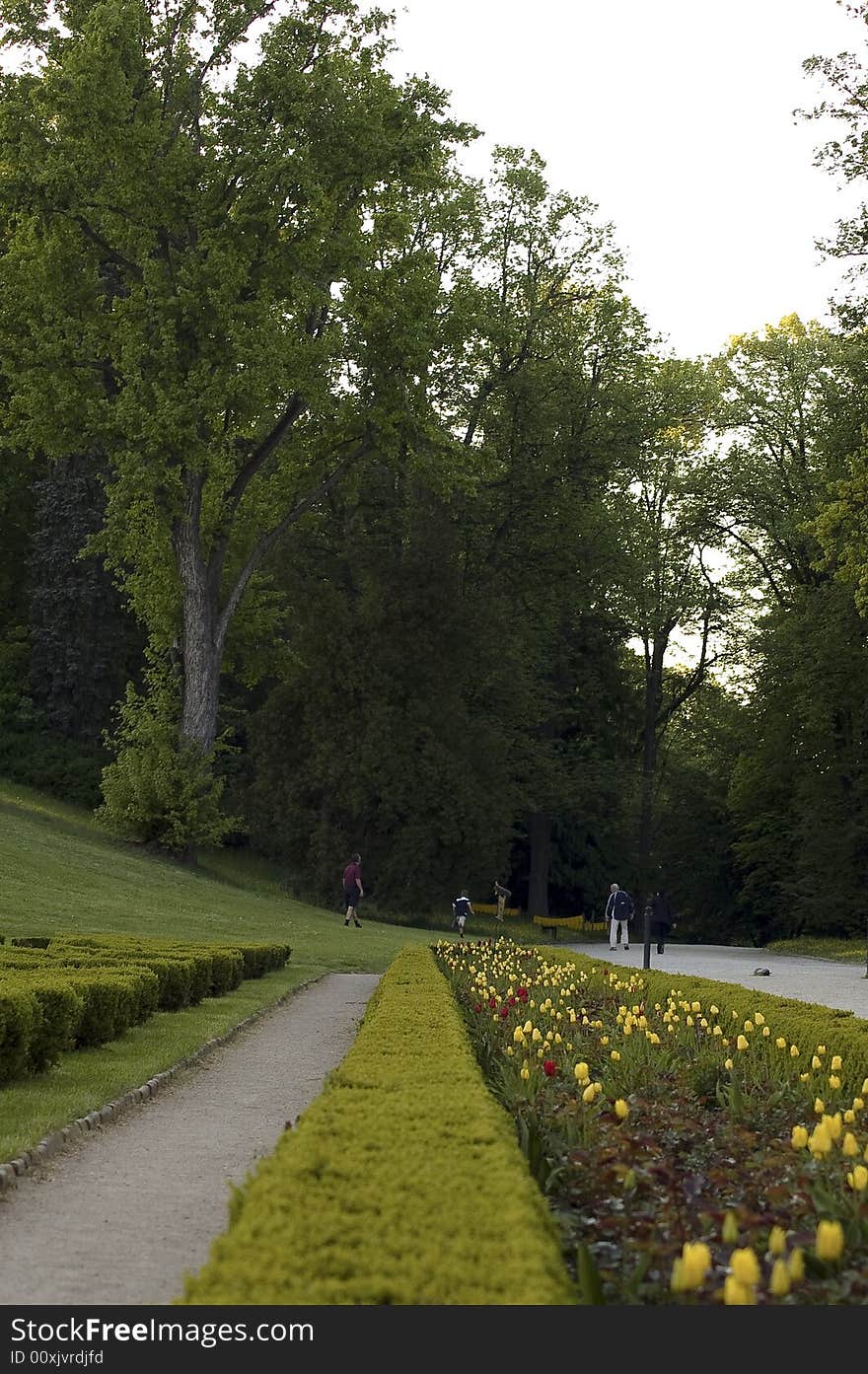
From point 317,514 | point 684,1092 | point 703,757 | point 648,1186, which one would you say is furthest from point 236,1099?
point 703,757

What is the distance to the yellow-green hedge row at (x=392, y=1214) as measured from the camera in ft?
12.2

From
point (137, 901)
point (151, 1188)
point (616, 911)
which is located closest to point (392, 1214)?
point (151, 1188)

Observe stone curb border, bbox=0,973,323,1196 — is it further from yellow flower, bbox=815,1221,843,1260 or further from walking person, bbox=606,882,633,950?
walking person, bbox=606,882,633,950

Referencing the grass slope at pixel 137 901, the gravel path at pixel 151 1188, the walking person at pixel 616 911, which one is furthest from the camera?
the walking person at pixel 616 911

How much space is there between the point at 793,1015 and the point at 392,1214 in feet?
23.3

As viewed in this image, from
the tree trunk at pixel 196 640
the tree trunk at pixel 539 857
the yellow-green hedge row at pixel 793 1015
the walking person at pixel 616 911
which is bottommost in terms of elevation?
the yellow-green hedge row at pixel 793 1015

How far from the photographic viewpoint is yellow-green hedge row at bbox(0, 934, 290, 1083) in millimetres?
9359

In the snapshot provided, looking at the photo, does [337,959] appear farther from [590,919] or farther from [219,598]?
[590,919]

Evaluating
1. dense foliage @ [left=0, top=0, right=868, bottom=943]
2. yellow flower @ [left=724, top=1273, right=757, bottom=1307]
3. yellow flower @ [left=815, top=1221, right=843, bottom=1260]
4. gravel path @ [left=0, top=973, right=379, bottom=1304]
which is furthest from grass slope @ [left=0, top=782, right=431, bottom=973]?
yellow flower @ [left=724, top=1273, right=757, bottom=1307]

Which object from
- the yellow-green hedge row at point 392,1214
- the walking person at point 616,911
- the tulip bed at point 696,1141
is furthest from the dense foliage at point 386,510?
the yellow-green hedge row at point 392,1214

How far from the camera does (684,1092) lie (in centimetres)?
817

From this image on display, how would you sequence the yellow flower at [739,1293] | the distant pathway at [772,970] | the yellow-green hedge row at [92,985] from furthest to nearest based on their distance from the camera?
the distant pathway at [772,970] → the yellow-green hedge row at [92,985] → the yellow flower at [739,1293]

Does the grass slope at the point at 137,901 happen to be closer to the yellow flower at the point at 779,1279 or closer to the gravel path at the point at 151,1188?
the gravel path at the point at 151,1188

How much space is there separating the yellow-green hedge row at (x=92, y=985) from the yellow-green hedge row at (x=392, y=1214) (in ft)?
11.8
